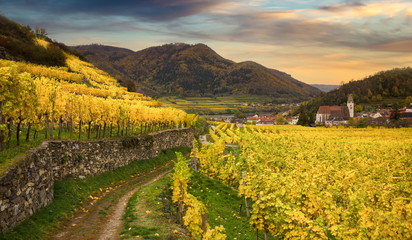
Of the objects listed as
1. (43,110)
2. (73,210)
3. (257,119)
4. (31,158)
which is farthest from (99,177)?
(257,119)

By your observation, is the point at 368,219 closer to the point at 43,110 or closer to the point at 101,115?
the point at 43,110

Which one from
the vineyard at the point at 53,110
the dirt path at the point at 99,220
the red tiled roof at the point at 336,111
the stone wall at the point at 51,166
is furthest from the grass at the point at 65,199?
the red tiled roof at the point at 336,111

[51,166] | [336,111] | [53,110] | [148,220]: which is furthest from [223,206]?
[336,111]

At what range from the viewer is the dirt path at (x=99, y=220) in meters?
13.9

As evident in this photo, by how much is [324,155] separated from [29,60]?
184 feet

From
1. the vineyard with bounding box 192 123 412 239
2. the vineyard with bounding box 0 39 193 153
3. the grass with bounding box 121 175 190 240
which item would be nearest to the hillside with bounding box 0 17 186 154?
the vineyard with bounding box 0 39 193 153

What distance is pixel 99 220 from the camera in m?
16.2

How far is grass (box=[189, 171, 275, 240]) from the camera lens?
64.4ft

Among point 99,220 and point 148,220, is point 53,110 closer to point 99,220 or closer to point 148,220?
point 99,220

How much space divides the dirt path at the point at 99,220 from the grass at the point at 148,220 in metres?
0.48

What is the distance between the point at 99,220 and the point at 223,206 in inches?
396

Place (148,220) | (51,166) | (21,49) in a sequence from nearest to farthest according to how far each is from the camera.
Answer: (148,220) < (51,166) < (21,49)

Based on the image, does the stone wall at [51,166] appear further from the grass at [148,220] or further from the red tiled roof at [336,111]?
the red tiled roof at [336,111]

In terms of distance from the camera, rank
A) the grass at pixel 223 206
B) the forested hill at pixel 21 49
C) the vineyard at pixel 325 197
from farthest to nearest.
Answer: the forested hill at pixel 21 49 < the grass at pixel 223 206 < the vineyard at pixel 325 197
